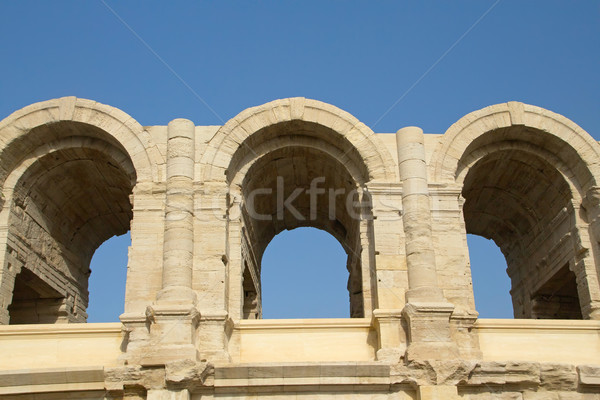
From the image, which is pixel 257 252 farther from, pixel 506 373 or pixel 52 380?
pixel 506 373

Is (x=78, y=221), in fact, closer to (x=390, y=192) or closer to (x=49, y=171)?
(x=49, y=171)

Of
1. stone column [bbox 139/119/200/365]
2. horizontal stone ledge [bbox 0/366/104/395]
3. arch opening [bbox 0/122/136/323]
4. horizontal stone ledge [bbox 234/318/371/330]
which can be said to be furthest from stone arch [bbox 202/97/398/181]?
horizontal stone ledge [bbox 0/366/104/395]

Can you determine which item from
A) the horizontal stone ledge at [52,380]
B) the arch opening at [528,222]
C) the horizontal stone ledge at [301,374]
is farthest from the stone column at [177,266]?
the arch opening at [528,222]

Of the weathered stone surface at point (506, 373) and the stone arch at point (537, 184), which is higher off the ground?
the stone arch at point (537, 184)

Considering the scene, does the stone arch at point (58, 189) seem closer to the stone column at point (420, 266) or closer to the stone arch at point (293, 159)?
the stone arch at point (293, 159)

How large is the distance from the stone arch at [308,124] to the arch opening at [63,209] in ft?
5.71

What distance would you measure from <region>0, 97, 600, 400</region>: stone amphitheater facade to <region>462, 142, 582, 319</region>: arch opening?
0.06 m

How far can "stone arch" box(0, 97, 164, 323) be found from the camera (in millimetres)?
→ 14156

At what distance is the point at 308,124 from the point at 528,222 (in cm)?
569

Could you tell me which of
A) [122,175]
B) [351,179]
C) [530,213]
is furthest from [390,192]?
[122,175]

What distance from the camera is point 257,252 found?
17.0m

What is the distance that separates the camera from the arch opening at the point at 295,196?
47.7 ft

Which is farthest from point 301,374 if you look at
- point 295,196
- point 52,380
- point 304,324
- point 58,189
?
point 58,189

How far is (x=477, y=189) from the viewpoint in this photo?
16.6m
